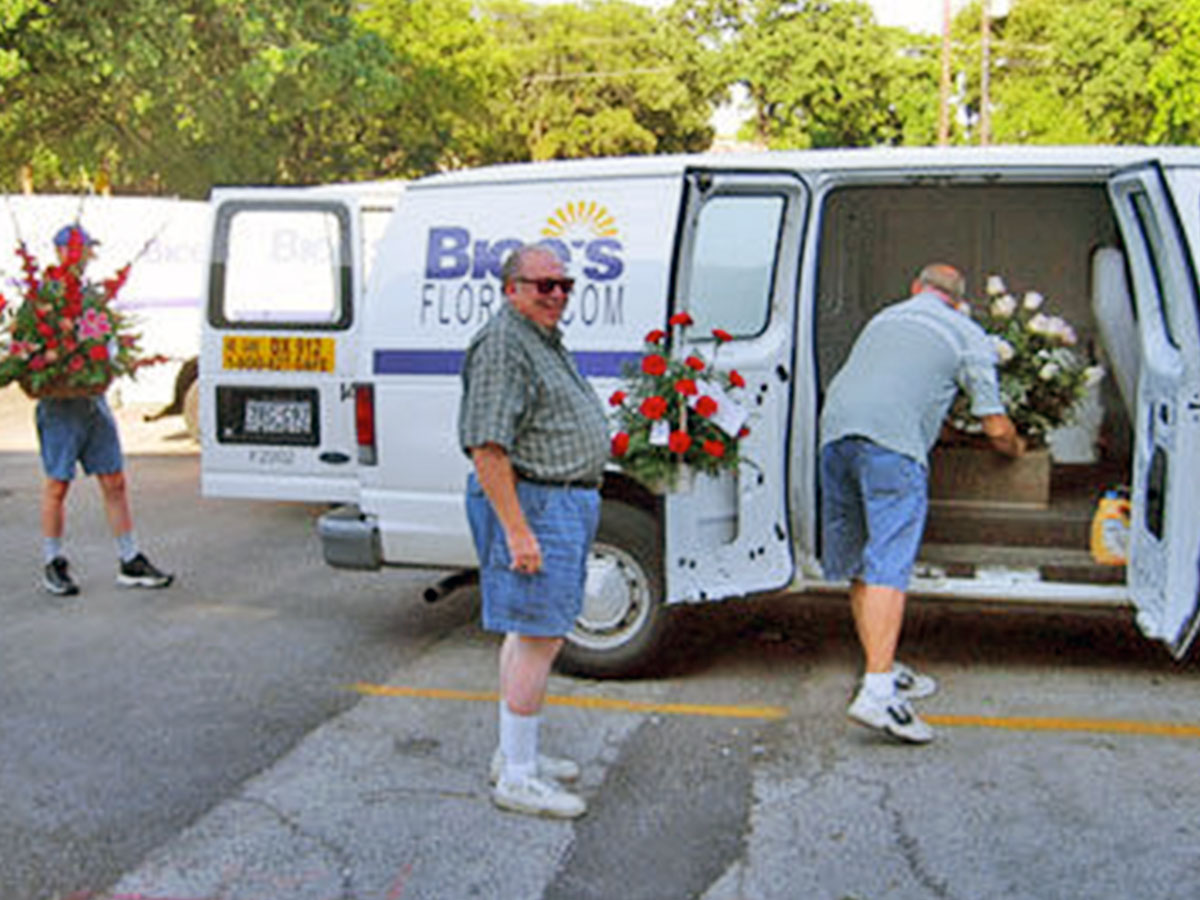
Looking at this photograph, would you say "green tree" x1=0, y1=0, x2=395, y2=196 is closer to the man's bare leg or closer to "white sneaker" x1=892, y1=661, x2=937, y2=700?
"white sneaker" x1=892, y1=661, x2=937, y2=700

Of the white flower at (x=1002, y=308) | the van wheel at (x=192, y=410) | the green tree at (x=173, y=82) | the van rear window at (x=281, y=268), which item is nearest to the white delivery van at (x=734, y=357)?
the white flower at (x=1002, y=308)

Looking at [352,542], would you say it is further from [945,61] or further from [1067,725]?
[945,61]

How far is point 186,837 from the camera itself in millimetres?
4309

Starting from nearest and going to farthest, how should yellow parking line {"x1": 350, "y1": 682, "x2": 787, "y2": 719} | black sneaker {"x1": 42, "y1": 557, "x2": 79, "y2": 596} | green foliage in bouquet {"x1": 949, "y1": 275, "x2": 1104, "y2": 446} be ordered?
yellow parking line {"x1": 350, "y1": 682, "x2": 787, "y2": 719} → green foliage in bouquet {"x1": 949, "y1": 275, "x2": 1104, "y2": 446} → black sneaker {"x1": 42, "y1": 557, "x2": 79, "y2": 596}

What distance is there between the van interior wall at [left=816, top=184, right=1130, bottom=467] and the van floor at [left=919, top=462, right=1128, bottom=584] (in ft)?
5.59

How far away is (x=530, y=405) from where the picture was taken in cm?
420

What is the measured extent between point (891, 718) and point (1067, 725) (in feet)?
2.49

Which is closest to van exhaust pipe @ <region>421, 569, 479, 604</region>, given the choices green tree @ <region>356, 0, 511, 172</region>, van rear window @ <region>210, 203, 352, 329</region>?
van rear window @ <region>210, 203, 352, 329</region>

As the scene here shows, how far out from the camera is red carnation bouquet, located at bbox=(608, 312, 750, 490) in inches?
207

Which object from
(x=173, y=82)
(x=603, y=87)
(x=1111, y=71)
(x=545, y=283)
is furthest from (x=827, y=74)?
(x=545, y=283)

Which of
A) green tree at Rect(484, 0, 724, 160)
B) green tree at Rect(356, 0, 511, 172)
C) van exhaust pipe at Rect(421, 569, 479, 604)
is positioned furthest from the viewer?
green tree at Rect(484, 0, 724, 160)

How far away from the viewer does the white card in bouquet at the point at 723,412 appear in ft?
17.4

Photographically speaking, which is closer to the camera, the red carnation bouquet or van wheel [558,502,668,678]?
the red carnation bouquet

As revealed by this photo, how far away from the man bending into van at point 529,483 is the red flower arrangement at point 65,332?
362 cm
